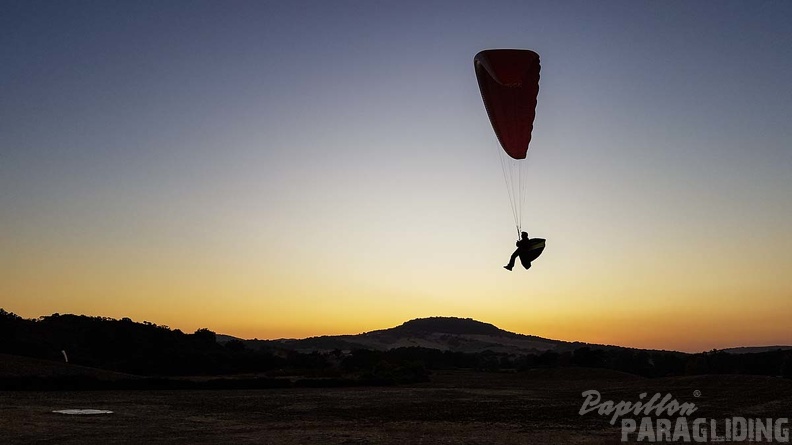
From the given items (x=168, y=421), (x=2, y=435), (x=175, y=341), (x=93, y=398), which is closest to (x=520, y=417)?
(x=168, y=421)

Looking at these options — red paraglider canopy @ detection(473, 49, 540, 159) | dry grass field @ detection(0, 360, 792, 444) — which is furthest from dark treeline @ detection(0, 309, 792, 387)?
red paraglider canopy @ detection(473, 49, 540, 159)

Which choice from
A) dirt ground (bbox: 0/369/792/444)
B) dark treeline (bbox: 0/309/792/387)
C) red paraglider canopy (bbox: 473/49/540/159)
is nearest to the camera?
dirt ground (bbox: 0/369/792/444)

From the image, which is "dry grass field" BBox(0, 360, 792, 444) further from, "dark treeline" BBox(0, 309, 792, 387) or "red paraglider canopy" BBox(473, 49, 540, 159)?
"dark treeline" BBox(0, 309, 792, 387)

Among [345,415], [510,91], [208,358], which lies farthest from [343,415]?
[208,358]

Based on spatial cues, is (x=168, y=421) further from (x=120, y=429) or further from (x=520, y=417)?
(x=520, y=417)

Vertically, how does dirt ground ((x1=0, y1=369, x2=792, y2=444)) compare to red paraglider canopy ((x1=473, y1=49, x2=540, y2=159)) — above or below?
below

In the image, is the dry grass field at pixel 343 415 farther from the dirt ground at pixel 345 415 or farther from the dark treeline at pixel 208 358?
the dark treeline at pixel 208 358

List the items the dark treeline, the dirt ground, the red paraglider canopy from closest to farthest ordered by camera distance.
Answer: the dirt ground
the red paraglider canopy
the dark treeline

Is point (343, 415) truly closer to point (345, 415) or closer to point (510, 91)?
point (345, 415)
